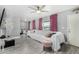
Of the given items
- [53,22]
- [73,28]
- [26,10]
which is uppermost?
[26,10]

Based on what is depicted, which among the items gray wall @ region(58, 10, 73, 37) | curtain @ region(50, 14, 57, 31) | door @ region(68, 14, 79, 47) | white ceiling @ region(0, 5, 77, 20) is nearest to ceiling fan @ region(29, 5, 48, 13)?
white ceiling @ region(0, 5, 77, 20)

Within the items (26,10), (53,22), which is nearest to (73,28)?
(53,22)

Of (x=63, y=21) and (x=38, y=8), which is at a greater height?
(x=38, y=8)

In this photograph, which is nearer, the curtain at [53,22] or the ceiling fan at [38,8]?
the ceiling fan at [38,8]

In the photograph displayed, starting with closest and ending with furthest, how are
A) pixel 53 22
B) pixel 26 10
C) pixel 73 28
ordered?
pixel 26 10 < pixel 53 22 < pixel 73 28

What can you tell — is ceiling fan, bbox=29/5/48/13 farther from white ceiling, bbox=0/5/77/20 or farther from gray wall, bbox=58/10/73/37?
gray wall, bbox=58/10/73/37

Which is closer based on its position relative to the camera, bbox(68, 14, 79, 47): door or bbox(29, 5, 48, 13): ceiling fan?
bbox(29, 5, 48, 13): ceiling fan

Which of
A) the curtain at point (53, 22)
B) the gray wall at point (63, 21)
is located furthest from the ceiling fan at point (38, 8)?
the gray wall at point (63, 21)

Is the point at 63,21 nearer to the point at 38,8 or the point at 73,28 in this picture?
the point at 73,28

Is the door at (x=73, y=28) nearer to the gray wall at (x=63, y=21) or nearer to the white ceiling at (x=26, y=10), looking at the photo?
the gray wall at (x=63, y=21)

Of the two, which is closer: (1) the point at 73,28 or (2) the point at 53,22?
(2) the point at 53,22
